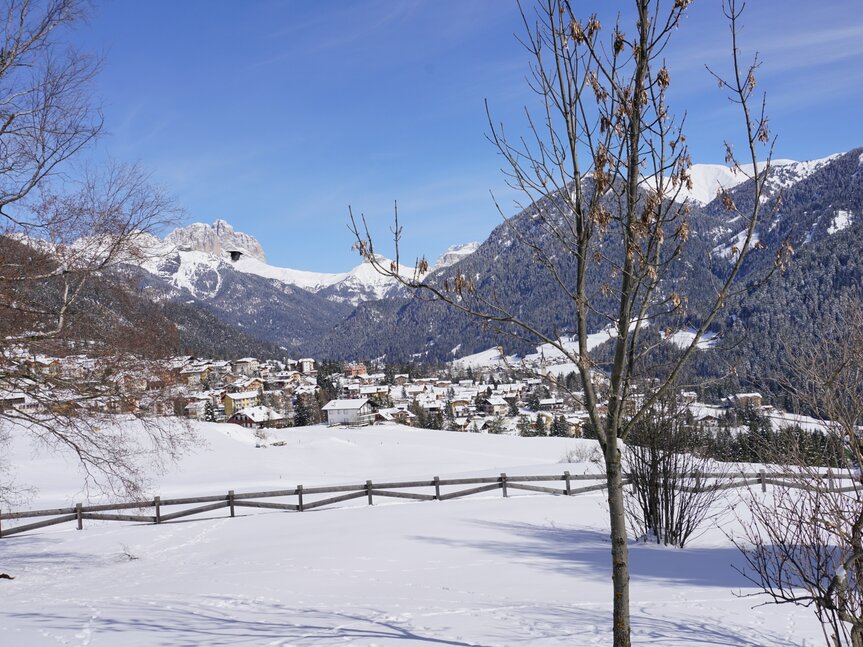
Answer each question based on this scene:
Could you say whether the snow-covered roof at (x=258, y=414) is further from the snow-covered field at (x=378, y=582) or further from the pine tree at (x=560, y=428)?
the snow-covered field at (x=378, y=582)

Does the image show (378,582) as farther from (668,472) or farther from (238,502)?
(238,502)

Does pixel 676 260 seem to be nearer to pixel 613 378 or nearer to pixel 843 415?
pixel 613 378

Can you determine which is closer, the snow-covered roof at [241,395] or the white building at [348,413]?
the white building at [348,413]

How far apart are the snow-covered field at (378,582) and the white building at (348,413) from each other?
53.2 metres

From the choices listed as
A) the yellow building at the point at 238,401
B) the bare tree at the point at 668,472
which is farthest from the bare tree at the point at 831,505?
the yellow building at the point at 238,401

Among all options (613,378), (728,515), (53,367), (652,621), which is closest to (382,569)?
(652,621)

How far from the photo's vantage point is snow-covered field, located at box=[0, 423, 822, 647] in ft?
20.4

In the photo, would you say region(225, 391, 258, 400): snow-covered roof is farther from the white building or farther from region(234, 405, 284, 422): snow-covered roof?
the white building

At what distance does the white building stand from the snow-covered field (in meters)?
53.2

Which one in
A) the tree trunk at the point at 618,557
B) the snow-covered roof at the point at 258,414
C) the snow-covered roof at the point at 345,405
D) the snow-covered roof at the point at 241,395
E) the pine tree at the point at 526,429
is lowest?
the pine tree at the point at 526,429

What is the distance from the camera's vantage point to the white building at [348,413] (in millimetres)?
71562

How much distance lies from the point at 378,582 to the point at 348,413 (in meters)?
64.8

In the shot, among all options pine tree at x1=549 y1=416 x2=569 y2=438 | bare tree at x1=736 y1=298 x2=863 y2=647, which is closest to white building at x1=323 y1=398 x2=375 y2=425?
pine tree at x1=549 y1=416 x2=569 y2=438

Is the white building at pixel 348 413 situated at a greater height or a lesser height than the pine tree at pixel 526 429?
greater
